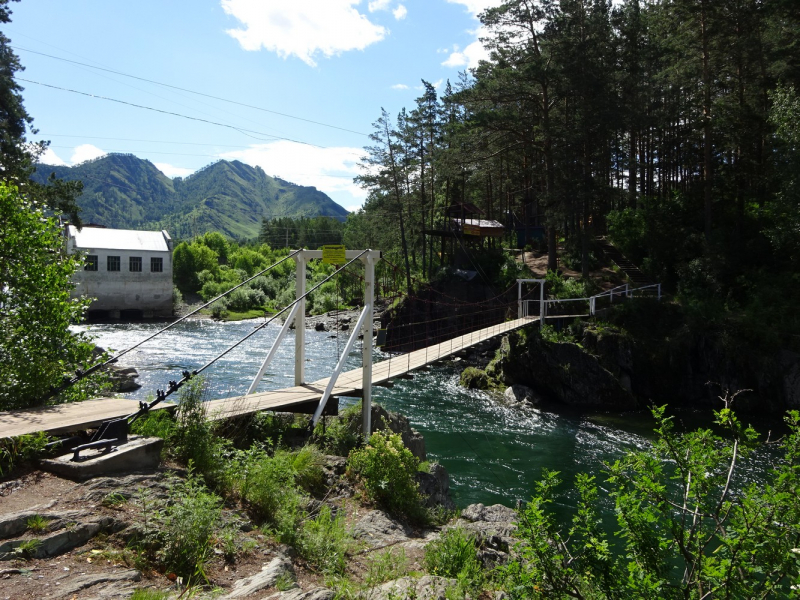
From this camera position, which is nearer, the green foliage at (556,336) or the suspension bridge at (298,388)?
the suspension bridge at (298,388)

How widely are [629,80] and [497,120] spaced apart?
5901 mm

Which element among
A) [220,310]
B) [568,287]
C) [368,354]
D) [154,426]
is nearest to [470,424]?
[368,354]

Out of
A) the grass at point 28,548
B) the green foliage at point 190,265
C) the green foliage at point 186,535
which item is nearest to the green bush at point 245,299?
the green foliage at point 190,265

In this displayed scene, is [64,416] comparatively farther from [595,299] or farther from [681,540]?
[595,299]

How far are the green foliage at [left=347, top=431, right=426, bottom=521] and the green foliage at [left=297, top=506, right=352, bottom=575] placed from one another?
1.14 m

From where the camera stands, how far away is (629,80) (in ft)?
71.9

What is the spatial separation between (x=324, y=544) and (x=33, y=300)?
433 centimetres

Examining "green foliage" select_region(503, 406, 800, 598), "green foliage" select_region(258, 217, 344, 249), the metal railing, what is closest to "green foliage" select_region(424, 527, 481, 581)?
"green foliage" select_region(503, 406, 800, 598)

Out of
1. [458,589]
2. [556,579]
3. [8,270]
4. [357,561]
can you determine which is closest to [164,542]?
[357,561]

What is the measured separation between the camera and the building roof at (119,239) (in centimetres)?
3753

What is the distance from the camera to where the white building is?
36.9 meters

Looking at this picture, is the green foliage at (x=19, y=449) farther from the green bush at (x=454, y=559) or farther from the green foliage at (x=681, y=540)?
the green foliage at (x=681, y=540)

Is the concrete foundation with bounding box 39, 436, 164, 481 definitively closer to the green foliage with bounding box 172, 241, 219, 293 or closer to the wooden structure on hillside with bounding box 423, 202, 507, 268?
the wooden structure on hillside with bounding box 423, 202, 507, 268

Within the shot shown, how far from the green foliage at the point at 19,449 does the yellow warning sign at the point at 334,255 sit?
4048mm
